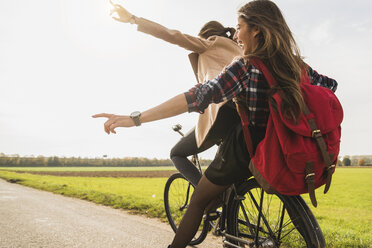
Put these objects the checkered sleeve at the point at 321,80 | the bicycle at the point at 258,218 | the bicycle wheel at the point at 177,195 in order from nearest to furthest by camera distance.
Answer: the bicycle at the point at 258,218
the checkered sleeve at the point at 321,80
the bicycle wheel at the point at 177,195

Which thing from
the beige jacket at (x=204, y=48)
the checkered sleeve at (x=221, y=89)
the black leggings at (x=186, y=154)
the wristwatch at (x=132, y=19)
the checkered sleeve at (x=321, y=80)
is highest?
the wristwatch at (x=132, y=19)

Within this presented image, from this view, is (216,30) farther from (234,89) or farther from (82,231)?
A: (82,231)

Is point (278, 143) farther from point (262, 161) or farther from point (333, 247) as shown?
point (333, 247)

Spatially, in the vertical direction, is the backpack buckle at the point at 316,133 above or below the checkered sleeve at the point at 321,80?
below

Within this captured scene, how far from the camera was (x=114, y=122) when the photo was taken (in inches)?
65.2

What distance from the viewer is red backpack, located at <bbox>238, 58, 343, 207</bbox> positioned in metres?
1.52

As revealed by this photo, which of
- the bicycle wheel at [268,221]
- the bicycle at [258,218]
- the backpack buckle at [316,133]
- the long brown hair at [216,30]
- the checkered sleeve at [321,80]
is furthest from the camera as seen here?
the long brown hair at [216,30]

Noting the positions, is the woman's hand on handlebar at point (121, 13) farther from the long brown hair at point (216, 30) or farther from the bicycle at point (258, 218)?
the bicycle at point (258, 218)

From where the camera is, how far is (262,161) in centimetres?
168

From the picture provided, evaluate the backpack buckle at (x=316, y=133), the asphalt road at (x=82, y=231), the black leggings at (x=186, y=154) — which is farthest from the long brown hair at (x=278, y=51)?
the asphalt road at (x=82, y=231)

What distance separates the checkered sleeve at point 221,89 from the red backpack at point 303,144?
0.37ft

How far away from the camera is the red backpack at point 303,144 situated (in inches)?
59.9

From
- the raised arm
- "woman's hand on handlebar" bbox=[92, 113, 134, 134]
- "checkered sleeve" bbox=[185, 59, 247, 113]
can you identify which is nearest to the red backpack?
"checkered sleeve" bbox=[185, 59, 247, 113]

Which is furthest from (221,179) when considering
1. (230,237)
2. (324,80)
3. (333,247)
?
(333,247)
